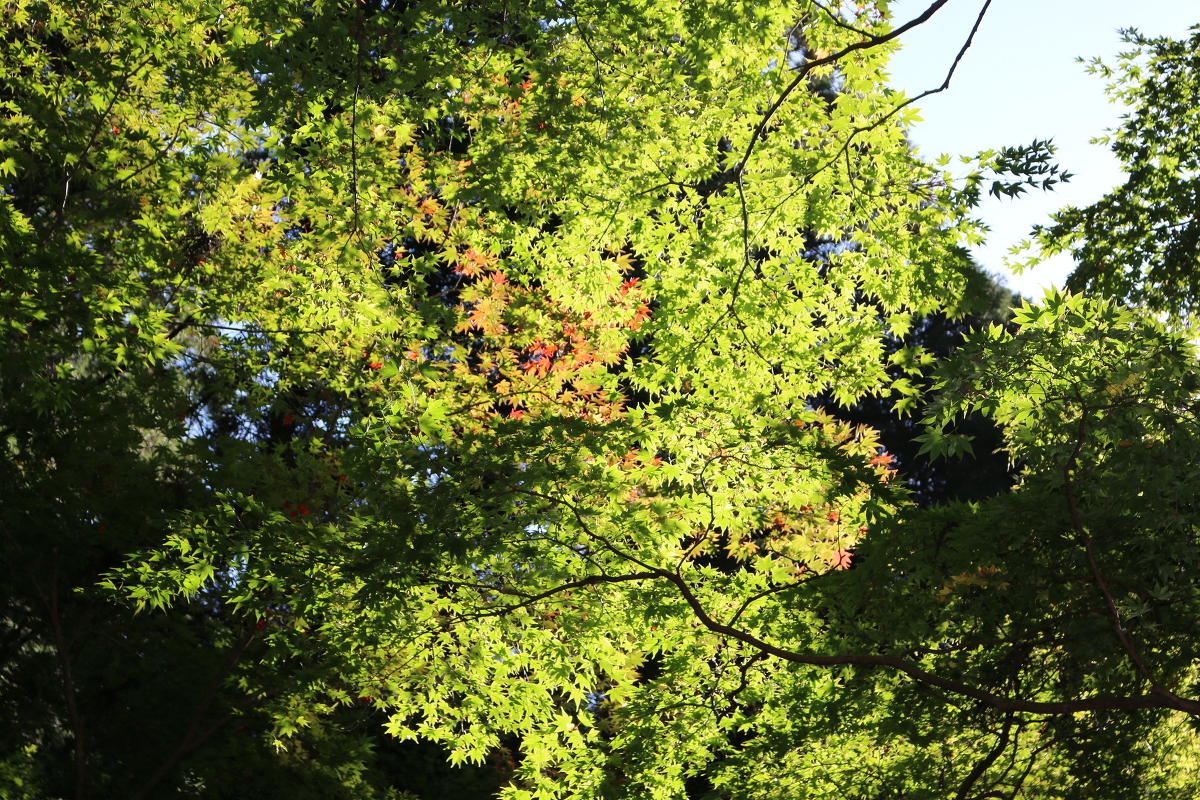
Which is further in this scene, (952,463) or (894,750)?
(952,463)

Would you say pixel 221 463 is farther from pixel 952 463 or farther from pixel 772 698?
pixel 952 463

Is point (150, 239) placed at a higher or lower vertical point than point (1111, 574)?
higher

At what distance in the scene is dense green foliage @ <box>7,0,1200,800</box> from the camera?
4391 millimetres

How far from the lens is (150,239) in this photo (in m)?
7.23

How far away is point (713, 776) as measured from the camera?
616 cm

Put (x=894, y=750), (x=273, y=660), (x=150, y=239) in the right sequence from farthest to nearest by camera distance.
→ 1. (x=150, y=239)
2. (x=273, y=660)
3. (x=894, y=750)

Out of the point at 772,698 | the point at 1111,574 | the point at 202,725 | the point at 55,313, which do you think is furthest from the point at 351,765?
the point at 1111,574

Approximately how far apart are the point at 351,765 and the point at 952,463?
1447 centimetres

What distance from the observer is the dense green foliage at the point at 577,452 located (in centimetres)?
439

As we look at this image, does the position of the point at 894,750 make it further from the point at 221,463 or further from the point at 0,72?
the point at 0,72

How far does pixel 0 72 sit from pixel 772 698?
26.4 ft

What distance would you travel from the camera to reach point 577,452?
206 inches

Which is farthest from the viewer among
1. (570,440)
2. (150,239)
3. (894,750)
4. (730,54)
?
(150,239)

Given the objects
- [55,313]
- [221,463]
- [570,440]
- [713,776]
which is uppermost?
[55,313]
